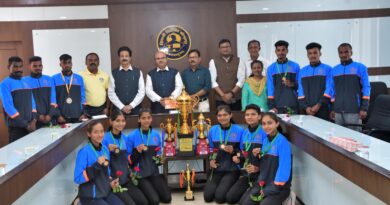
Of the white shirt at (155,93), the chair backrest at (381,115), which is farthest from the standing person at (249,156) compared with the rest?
the white shirt at (155,93)

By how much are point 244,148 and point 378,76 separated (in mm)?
3881

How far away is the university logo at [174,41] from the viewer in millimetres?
6738

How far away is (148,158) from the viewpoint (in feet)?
14.3

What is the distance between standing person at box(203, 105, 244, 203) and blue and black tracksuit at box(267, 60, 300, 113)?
2.77 feet

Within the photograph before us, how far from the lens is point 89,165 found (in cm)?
344

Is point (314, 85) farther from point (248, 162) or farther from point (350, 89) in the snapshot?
point (248, 162)

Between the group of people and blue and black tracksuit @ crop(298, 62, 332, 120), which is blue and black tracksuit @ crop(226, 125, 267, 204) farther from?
blue and black tracksuit @ crop(298, 62, 332, 120)

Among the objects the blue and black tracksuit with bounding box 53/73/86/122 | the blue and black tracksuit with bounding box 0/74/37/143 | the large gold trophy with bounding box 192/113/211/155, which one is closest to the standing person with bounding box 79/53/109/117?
the blue and black tracksuit with bounding box 53/73/86/122

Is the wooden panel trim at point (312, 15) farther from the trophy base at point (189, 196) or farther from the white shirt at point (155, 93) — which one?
the trophy base at point (189, 196)

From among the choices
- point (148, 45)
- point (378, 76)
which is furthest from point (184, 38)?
point (378, 76)

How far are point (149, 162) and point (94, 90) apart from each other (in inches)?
64.4

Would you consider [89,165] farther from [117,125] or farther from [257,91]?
[257,91]

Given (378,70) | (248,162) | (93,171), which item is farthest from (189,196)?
A: (378,70)

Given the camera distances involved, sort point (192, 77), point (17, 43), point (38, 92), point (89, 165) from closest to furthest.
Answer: point (89, 165) < point (38, 92) < point (192, 77) < point (17, 43)
